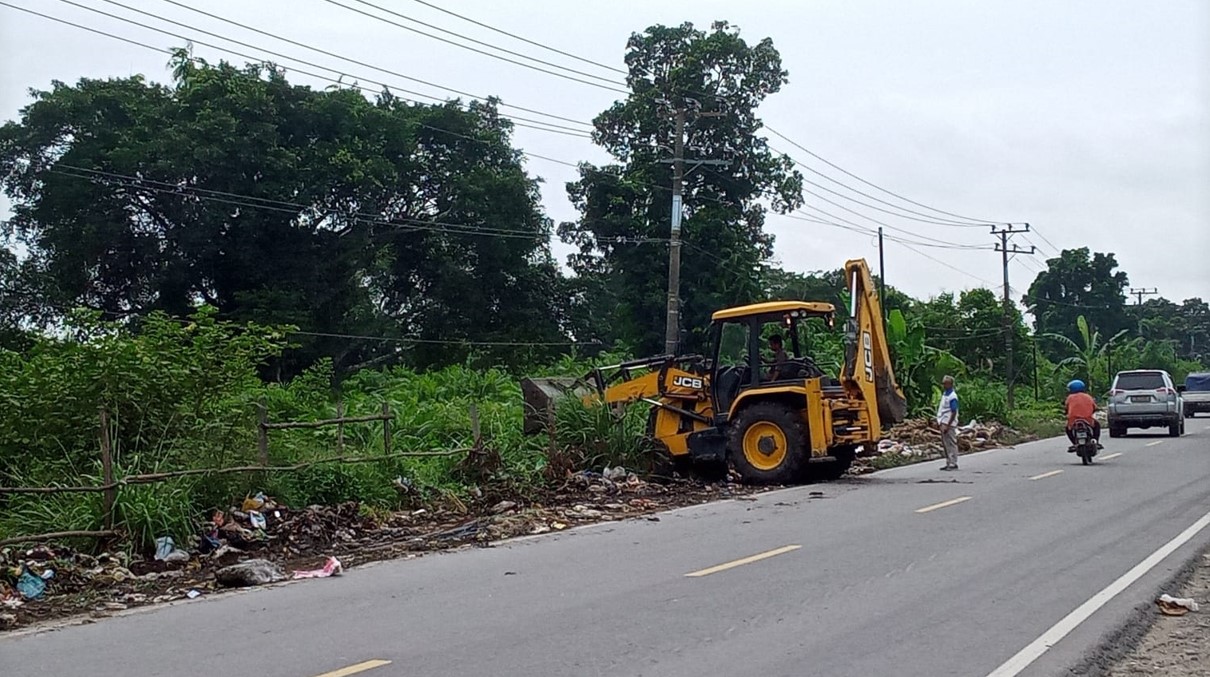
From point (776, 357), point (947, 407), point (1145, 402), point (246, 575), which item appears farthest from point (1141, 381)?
point (246, 575)

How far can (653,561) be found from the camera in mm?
10992

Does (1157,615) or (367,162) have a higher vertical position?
(367,162)

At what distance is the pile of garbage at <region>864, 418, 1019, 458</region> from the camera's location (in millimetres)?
25467

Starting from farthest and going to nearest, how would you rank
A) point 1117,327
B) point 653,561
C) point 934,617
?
1. point 1117,327
2. point 653,561
3. point 934,617

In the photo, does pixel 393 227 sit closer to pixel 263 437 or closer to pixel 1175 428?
pixel 1175 428

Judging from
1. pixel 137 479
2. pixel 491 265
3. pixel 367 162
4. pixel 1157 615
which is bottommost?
pixel 1157 615

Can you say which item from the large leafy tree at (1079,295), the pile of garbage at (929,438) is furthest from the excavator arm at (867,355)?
the large leafy tree at (1079,295)

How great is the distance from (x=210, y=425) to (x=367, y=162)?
26950 millimetres

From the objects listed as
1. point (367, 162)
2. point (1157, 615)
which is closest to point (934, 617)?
point (1157, 615)

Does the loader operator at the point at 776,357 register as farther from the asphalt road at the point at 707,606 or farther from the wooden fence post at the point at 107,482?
the wooden fence post at the point at 107,482

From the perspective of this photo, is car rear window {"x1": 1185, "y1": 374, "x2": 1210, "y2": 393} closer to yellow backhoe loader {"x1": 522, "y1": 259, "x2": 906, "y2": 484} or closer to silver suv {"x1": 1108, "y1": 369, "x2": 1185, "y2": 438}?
silver suv {"x1": 1108, "y1": 369, "x2": 1185, "y2": 438}

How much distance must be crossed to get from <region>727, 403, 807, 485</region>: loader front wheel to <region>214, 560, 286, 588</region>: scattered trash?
889 centimetres

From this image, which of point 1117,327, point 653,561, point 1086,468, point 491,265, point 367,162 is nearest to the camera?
point 653,561

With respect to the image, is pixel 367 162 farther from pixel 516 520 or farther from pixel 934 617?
pixel 934 617
